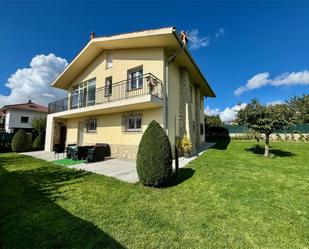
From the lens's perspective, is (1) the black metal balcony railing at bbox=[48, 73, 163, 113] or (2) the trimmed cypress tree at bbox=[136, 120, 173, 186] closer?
(2) the trimmed cypress tree at bbox=[136, 120, 173, 186]

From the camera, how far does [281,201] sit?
4637 millimetres

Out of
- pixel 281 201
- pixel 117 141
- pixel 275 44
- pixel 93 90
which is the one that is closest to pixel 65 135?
pixel 93 90

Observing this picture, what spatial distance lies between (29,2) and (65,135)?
12.2 metres

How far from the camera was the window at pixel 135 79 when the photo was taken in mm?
11383

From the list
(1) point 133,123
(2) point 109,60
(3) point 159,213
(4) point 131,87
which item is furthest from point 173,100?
(3) point 159,213

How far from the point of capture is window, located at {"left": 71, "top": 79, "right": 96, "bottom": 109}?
586 inches

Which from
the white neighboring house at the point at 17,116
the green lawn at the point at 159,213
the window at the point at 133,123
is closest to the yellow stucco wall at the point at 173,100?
the window at the point at 133,123

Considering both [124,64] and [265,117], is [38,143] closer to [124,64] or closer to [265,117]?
[124,64]

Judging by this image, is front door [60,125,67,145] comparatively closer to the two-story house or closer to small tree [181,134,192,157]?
the two-story house

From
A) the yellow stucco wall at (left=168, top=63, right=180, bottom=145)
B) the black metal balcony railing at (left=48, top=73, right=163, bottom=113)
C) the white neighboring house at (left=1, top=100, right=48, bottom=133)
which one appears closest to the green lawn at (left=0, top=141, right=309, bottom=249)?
the yellow stucco wall at (left=168, top=63, right=180, bottom=145)

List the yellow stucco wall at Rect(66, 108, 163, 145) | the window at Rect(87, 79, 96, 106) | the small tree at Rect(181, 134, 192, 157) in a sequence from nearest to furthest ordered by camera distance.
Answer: the yellow stucco wall at Rect(66, 108, 163, 145), the small tree at Rect(181, 134, 192, 157), the window at Rect(87, 79, 96, 106)

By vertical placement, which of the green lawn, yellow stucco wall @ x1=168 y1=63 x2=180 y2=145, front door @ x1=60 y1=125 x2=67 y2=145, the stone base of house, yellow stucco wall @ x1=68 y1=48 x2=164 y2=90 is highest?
yellow stucco wall @ x1=68 y1=48 x2=164 y2=90

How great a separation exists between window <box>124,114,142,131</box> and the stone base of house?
1231 mm

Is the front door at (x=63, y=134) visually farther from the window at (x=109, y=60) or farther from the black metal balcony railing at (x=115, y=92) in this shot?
the window at (x=109, y=60)
